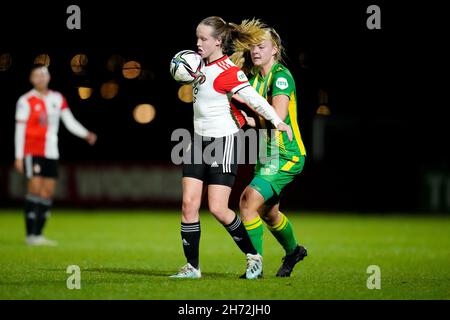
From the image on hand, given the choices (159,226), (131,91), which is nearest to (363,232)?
(159,226)

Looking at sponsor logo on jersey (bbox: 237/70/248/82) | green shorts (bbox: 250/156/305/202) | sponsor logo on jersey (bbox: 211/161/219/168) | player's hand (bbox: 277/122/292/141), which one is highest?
sponsor logo on jersey (bbox: 237/70/248/82)

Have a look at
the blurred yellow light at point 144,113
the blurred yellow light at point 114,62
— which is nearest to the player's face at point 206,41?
the blurred yellow light at point 114,62

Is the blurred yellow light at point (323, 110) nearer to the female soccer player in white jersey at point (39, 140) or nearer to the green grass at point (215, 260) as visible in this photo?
the green grass at point (215, 260)

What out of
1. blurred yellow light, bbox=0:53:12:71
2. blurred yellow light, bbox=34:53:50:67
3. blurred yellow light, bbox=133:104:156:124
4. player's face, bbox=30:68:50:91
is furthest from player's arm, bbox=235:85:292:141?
blurred yellow light, bbox=133:104:156:124

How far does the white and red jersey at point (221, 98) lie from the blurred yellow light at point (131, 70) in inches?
849

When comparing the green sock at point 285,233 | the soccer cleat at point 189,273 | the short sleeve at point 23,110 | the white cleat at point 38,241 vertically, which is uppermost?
the short sleeve at point 23,110

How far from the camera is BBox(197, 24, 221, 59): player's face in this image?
724 cm

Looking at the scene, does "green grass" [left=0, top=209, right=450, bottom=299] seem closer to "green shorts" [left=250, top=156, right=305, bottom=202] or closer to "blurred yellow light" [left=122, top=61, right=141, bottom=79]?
"green shorts" [left=250, top=156, right=305, bottom=202]

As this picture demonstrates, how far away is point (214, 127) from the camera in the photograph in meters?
7.32

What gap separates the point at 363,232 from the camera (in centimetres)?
1438

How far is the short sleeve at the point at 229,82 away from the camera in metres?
7.23

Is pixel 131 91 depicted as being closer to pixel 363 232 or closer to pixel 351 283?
pixel 363 232

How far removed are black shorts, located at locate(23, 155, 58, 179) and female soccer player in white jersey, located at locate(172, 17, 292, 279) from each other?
504cm

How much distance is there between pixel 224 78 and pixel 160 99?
73.6ft
